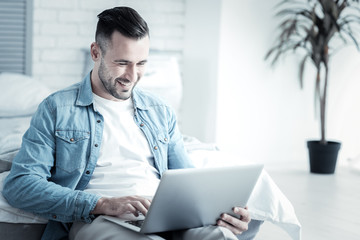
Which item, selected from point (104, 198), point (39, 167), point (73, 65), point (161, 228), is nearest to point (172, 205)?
point (161, 228)

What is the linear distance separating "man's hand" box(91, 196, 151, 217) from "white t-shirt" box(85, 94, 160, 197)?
122 mm

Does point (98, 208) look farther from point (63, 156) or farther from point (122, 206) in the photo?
point (63, 156)

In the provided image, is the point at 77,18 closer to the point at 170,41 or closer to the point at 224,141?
the point at 170,41

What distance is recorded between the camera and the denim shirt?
61.7 inches

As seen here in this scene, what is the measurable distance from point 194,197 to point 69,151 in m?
0.43

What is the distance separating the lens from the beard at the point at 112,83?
5.64 feet

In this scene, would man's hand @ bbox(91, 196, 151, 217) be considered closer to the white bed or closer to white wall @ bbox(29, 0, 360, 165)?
the white bed

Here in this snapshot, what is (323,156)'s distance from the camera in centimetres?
415

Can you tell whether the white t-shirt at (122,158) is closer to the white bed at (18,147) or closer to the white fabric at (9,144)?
the white bed at (18,147)

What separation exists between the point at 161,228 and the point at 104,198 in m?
0.19

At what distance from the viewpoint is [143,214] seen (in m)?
1.48

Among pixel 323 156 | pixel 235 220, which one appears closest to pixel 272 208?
pixel 235 220

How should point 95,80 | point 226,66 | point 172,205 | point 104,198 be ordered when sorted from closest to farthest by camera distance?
point 172,205 < point 104,198 < point 95,80 < point 226,66

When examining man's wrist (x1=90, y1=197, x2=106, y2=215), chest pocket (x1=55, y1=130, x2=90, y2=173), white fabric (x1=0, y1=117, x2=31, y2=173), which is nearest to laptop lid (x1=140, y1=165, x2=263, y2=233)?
man's wrist (x1=90, y1=197, x2=106, y2=215)
